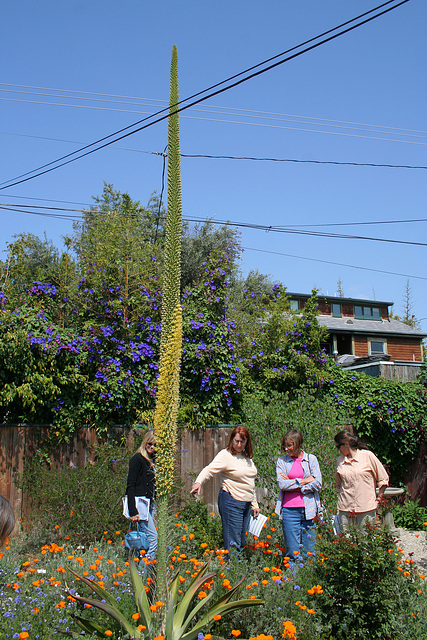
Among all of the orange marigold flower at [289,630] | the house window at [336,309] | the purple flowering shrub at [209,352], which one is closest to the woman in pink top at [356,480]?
the orange marigold flower at [289,630]

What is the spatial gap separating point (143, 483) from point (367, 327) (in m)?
23.7

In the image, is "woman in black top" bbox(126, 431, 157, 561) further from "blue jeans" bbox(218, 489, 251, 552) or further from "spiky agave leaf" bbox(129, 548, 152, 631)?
"spiky agave leaf" bbox(129, 548, 152, 631)

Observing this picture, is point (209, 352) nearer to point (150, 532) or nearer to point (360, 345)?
point (150, 532)

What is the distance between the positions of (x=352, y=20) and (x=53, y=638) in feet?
19.3

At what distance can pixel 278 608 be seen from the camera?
3.66 meters

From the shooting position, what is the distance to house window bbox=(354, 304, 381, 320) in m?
33.1

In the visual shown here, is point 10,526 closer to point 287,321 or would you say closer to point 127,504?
point 127,504

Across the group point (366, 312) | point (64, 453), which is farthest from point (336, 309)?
point (64, 453)

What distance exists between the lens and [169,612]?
10.6ft

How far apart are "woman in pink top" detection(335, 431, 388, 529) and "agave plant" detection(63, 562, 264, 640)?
6.67 feet

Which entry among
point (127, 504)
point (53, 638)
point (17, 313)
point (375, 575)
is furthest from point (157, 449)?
point (17, 313)

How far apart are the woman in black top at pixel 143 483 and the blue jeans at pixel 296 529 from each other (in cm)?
126

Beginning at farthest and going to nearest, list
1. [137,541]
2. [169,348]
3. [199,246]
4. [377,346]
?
[377,346], [199,246], [137,541], [169,348]

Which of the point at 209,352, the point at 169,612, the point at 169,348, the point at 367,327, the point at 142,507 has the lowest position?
the point at 169,612
